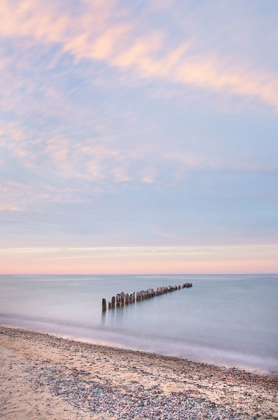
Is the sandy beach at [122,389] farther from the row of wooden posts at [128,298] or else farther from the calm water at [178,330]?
the row of wooden posts at [128,298]

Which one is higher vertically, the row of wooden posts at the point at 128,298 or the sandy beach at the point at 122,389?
the sandy beach at the point at 122,389

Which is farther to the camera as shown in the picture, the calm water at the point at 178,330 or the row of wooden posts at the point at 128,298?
the row of wooden posts at the point at 128,298

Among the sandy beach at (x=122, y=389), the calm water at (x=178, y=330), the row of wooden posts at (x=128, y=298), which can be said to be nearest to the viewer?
the sandy beach at (x=122, y=389)

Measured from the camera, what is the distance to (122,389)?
7.59 meters

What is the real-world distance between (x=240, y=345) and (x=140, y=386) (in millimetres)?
10328

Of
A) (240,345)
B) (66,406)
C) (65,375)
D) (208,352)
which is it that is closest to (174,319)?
(240,345)

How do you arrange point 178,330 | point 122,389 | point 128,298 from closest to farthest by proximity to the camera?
1. point 122,389
2. point 178,330
3. point 128,298

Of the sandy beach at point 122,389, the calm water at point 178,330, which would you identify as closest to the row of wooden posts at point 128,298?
the calm water at point 178,330

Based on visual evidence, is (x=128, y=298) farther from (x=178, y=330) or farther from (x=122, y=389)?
(x=122, y=389)

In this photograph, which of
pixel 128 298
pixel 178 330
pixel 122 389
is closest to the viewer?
pixel 122 389

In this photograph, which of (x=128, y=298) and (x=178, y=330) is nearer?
(x=178, y=330)

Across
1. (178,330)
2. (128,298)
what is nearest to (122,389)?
(178,330)

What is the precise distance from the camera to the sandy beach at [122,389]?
634 centimetres

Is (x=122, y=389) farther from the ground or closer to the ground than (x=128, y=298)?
farther from the ground
